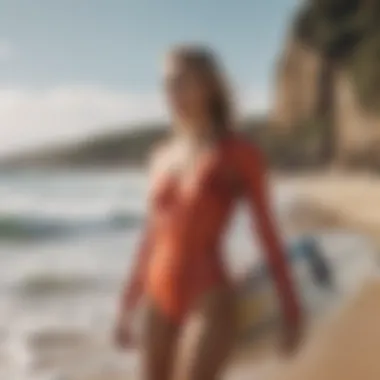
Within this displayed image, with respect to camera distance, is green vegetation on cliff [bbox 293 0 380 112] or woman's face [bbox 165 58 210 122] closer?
woman's face [bbox 165 58 210 122]

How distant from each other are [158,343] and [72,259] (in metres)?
0.17

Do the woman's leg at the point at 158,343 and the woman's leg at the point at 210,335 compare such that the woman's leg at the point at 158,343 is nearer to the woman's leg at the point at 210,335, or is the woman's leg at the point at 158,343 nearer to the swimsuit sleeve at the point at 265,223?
the woman's leg at the point at 210,335

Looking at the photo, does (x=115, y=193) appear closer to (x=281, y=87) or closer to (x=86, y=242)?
(x=86, y=242)

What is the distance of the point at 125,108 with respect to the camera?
1202mm

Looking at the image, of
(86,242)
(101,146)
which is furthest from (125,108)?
(86,242)

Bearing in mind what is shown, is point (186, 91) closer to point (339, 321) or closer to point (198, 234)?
point (198, 234)

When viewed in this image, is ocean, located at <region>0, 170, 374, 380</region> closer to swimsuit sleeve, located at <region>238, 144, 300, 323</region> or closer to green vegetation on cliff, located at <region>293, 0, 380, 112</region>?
swimsuit sleeve, located at <region>238, 144, 300, 323</region>

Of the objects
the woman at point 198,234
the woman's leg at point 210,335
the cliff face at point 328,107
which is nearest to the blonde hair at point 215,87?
the woman at point 198,234

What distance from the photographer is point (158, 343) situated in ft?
3.75

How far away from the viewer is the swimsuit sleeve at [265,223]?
44.3 inches

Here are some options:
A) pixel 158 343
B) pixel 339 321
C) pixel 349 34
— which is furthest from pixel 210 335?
pixel 349 34

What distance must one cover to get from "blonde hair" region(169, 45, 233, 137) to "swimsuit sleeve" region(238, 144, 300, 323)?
1.7 inches

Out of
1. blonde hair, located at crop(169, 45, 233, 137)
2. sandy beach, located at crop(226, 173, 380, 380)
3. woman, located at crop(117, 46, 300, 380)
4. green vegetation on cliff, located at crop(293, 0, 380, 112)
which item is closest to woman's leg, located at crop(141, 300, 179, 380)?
woman, located at crop(117, 46, 300, 380)

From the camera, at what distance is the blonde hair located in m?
1.13
